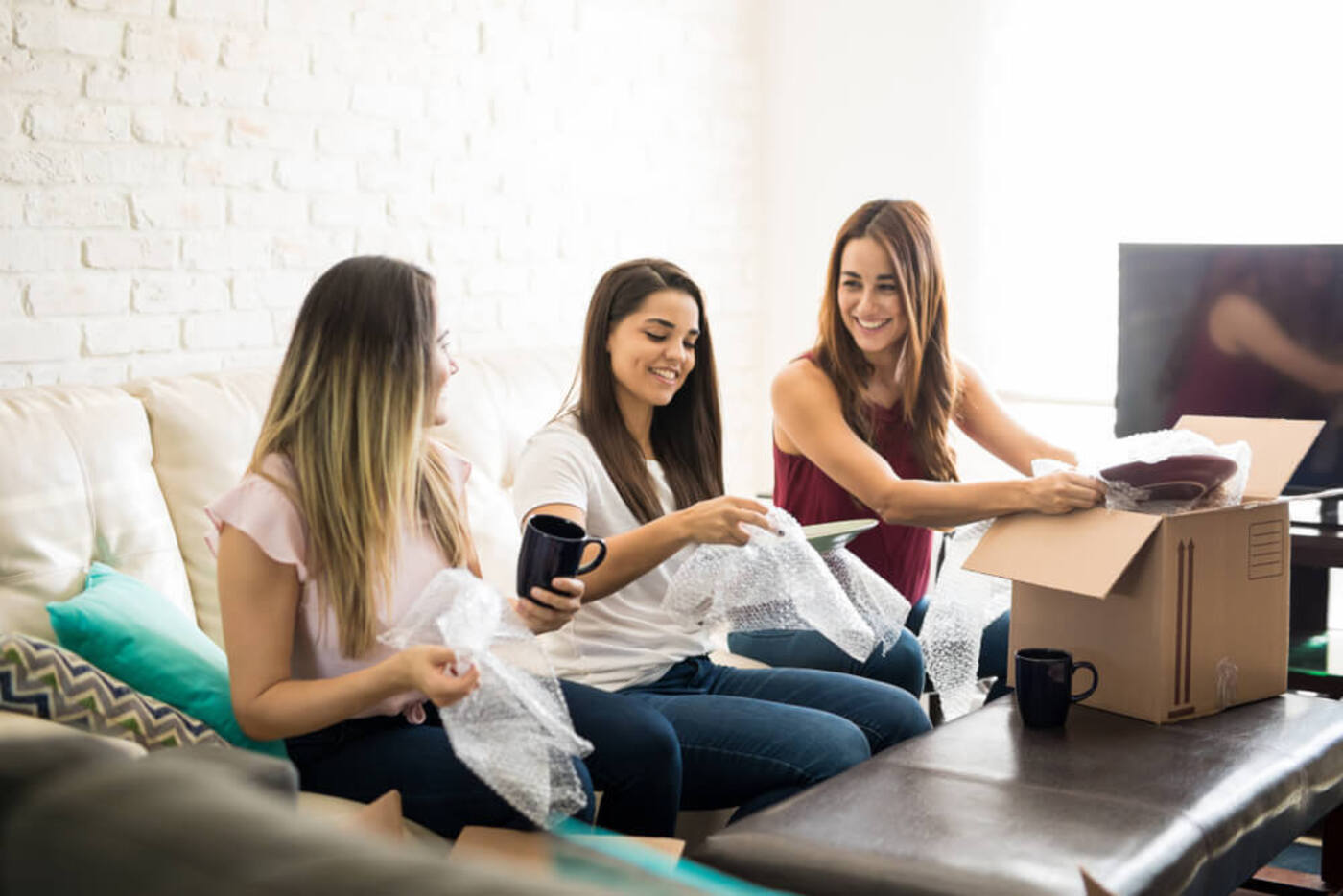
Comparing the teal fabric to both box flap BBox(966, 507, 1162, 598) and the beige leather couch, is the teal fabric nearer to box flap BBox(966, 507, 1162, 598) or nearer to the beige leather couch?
the beige leather couch

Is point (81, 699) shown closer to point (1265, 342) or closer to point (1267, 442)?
point (1267, 442)

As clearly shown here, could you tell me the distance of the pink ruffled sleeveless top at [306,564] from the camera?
1625mm

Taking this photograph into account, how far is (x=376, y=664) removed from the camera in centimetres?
160

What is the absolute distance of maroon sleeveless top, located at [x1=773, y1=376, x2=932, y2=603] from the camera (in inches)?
99.7

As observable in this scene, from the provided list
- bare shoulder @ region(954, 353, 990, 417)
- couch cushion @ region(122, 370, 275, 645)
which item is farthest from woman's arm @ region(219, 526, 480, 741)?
bare shoulder @ region(954, 353, 990, 417)

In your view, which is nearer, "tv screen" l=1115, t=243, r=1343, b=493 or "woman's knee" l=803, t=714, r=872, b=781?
"woman's knee" l=803, t=714, r=872, b=781

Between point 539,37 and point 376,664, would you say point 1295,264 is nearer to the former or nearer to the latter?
point 539,37

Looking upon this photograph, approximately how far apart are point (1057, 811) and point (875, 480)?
88cm

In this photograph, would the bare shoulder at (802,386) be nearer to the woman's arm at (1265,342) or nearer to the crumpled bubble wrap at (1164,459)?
the crumpled bubble wrap at (1164,459)

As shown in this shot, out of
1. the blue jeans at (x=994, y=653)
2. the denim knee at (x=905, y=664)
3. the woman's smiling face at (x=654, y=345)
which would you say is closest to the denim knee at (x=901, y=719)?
the denim knee at (x=905, y=664)

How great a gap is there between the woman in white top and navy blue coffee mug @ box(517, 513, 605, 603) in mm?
251

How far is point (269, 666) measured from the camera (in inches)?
63.4

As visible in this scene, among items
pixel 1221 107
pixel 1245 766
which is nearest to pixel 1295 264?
pixel 1221 107

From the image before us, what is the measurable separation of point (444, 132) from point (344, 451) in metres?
1.61
